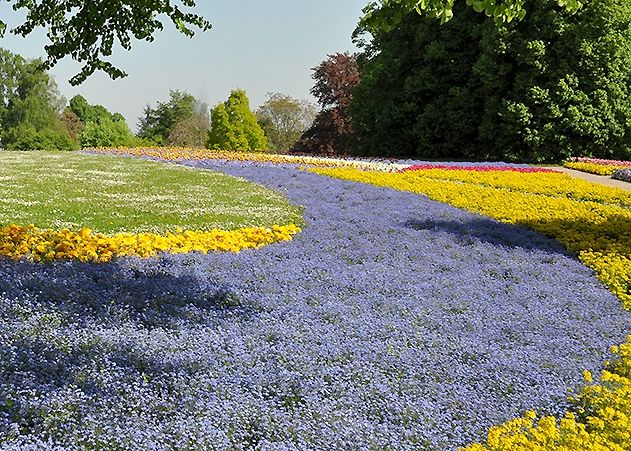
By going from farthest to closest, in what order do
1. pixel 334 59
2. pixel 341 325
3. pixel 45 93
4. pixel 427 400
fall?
1. pixel 45 93
2. pixel 334 59
3. pixel 341 325
4. pixel 427 400

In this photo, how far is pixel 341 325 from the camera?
15.9 feet

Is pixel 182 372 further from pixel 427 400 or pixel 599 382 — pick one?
pixel 599 382

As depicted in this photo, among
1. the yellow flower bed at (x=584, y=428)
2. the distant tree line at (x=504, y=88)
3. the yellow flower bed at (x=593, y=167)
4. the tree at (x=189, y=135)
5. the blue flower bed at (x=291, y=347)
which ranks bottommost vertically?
the yellow flower bed at (x=584, y=428)

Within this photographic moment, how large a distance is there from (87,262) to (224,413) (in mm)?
3313

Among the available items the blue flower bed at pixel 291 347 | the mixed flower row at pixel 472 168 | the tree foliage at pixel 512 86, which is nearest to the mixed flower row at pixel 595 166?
the mixed flower row at pixel 472 168

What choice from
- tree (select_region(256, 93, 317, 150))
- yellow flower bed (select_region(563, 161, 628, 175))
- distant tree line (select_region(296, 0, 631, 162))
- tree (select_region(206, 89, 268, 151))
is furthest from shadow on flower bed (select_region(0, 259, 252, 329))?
tree (select_region(256, 93, 317, 150))

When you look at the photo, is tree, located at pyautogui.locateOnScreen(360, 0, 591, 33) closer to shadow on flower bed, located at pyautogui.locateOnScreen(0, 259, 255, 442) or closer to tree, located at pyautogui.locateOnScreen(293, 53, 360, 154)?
shadow on flower bed, located at pyautogui.locateOnScreen(0, 259, 255, 442)

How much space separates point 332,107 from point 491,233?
29.2 metres

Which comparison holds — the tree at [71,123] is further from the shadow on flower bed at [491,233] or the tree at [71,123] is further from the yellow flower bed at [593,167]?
the shadow on flower bed at [491,233]

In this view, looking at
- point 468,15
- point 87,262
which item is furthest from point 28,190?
point 468,15

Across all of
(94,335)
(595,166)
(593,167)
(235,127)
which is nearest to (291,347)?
(94,335)

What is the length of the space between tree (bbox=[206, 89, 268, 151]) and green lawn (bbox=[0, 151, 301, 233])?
18628 mm

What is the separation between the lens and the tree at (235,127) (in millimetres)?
35562

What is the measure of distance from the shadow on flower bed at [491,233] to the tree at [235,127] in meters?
26.3
